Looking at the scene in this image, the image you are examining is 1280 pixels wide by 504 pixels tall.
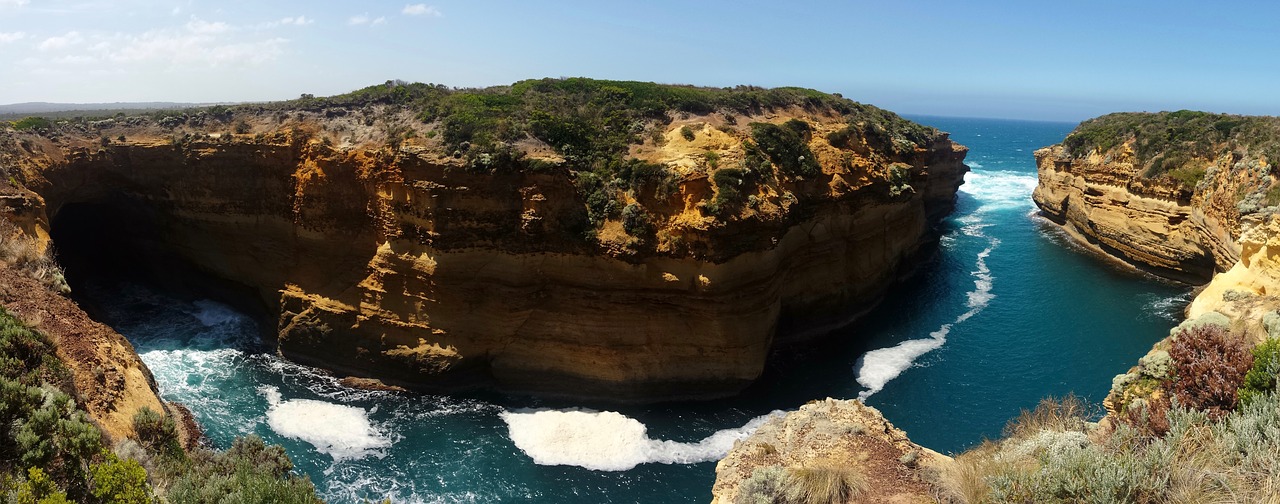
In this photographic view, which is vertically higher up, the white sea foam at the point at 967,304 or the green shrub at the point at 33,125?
the green shrub at the point at 33,125

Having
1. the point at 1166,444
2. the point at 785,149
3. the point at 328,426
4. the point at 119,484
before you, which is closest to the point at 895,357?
the point at 785,149

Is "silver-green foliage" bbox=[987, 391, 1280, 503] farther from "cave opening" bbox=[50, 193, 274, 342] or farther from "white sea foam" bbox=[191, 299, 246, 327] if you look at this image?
"white sea foam" bbox=[191, 299, 246, 327]

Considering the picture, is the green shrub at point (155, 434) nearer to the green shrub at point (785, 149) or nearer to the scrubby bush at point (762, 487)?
the scrubby bush at point (762, 487)

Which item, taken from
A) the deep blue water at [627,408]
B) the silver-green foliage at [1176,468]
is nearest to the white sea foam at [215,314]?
the deep blue water at [627,408]

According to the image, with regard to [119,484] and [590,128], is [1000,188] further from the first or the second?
[119,484]

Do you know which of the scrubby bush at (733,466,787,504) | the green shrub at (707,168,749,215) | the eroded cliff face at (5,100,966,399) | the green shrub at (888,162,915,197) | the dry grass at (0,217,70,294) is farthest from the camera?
the green shrub at (888,162,915,197)

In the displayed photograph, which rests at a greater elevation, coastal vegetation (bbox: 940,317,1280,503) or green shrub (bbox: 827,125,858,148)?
green shrub (bbox: 827,125,858,148)

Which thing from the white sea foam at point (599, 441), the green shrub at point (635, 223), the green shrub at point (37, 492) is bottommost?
the white sea foam at point (599, 441)

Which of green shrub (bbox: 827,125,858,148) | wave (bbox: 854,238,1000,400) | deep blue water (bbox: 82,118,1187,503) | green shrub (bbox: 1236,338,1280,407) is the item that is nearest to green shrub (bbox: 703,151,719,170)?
deep blue water (bbox: 82,118,1187,503)
